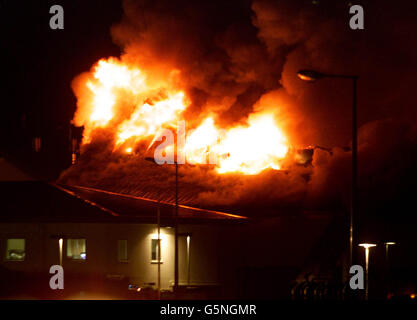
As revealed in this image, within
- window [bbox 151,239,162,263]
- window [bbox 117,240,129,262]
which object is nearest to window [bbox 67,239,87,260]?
window [bbox 117,240,129,262]

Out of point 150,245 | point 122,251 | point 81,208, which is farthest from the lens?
point 81,208

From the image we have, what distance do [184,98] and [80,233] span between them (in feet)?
56.3

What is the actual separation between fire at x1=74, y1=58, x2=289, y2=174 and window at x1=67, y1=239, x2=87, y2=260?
523 inches

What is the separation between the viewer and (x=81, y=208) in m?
43.9

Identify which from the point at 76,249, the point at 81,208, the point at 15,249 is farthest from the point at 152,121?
the point at 15,249

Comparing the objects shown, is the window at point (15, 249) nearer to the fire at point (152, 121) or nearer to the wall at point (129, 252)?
the wall at point (129, 252)

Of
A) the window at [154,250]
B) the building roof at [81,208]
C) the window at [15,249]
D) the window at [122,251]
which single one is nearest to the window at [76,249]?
the building roof at [81,208]

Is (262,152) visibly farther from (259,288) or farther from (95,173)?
(259,288)

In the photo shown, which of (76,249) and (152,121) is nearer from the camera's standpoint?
(76,249)

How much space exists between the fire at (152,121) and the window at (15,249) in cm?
1475

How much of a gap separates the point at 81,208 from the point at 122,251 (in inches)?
140

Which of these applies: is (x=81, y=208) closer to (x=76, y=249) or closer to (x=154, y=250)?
(x=76, y=249)
